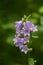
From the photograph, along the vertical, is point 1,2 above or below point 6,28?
above

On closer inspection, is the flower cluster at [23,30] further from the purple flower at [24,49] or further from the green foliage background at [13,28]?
the green foliage background at [13,28]

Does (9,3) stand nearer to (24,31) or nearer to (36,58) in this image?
(36,58)

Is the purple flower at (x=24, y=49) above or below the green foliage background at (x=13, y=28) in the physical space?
below

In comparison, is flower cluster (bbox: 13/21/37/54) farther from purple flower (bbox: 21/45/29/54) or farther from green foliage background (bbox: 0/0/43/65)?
green foliage background (bbox: 0/0/43/65)

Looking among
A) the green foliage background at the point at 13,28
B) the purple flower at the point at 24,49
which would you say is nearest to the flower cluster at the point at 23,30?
the purple flower at the point at 24,49

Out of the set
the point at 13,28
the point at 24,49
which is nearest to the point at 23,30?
the point at 24,49

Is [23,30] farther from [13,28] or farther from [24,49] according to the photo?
[13,28]

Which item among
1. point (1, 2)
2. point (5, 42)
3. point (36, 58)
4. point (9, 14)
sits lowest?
point (36, 58)

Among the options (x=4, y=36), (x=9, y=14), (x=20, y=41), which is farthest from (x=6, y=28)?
(x=20, y=41)
